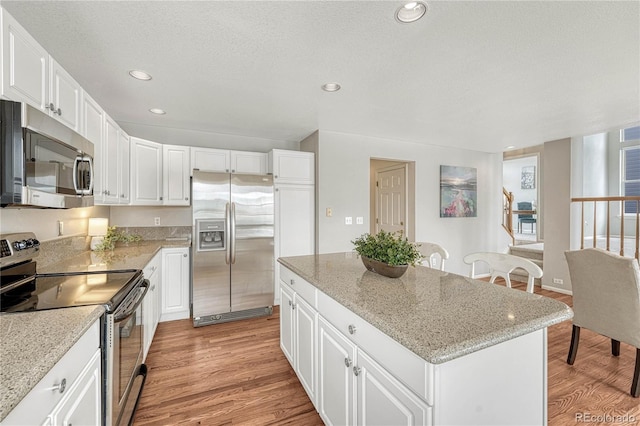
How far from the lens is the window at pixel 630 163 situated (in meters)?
6.52

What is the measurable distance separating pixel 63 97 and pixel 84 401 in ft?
5.67

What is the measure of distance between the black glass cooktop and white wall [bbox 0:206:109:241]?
1.27 ft

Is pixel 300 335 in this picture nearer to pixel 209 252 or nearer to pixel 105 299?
pixel 105 299

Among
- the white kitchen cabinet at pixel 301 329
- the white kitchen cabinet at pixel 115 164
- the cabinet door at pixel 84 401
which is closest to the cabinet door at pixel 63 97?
the white kitchen cabinet at pixel 115 164

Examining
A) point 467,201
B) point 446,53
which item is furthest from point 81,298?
point 467,201

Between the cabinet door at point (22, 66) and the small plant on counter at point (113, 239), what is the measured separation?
1.69 meters

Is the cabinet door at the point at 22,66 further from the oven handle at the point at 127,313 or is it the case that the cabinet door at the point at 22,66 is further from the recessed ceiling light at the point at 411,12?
the recessed ceiling light at the point at 411,12

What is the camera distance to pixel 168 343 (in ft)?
8.89

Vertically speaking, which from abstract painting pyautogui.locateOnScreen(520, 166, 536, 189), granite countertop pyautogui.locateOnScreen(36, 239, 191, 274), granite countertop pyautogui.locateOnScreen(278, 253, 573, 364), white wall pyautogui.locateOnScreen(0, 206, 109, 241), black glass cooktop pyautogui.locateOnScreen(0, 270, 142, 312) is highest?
abstract painting pyautogui.locateOnScreen(520, 166, 536, 189)

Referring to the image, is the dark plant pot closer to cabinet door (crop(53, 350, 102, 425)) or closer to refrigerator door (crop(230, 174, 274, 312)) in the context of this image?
cabinet door (crop(53, 350, 102, 425))

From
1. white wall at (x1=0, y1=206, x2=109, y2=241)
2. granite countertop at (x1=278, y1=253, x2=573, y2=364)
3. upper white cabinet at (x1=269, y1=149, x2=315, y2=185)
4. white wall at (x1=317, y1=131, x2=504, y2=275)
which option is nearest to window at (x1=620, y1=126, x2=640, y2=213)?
white wall at (x1=317, y1=131, x2=504, y2=275)

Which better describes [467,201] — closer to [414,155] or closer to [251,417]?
[414,155]

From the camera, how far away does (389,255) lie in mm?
1663

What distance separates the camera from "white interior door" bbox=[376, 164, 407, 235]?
189 inches
